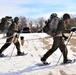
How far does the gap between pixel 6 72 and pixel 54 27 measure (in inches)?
97.3

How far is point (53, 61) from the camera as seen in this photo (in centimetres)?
1307

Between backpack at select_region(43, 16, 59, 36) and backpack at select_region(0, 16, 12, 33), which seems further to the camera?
backpack at select_region(0, 16, 12, 33)

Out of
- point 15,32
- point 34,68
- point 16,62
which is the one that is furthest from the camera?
point 15,32

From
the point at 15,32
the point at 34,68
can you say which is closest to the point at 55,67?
the point at 34,68

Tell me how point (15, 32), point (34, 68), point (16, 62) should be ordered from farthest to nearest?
1. point (15, 32)
2. point (16, 62)
3. point (34, 68)

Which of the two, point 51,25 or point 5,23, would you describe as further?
point 5,23

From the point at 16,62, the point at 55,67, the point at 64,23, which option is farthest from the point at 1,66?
the point at 64,23

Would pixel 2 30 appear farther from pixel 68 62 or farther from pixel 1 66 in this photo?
pixel 68 62

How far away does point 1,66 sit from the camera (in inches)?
477

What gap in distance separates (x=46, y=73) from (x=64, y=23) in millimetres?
2251

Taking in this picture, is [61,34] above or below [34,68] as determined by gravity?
above

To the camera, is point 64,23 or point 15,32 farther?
point 15,32

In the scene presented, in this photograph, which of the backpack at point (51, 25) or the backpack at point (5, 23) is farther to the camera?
the backpack at point (5, 23)

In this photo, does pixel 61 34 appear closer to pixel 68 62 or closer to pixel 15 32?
pixel 68 62
